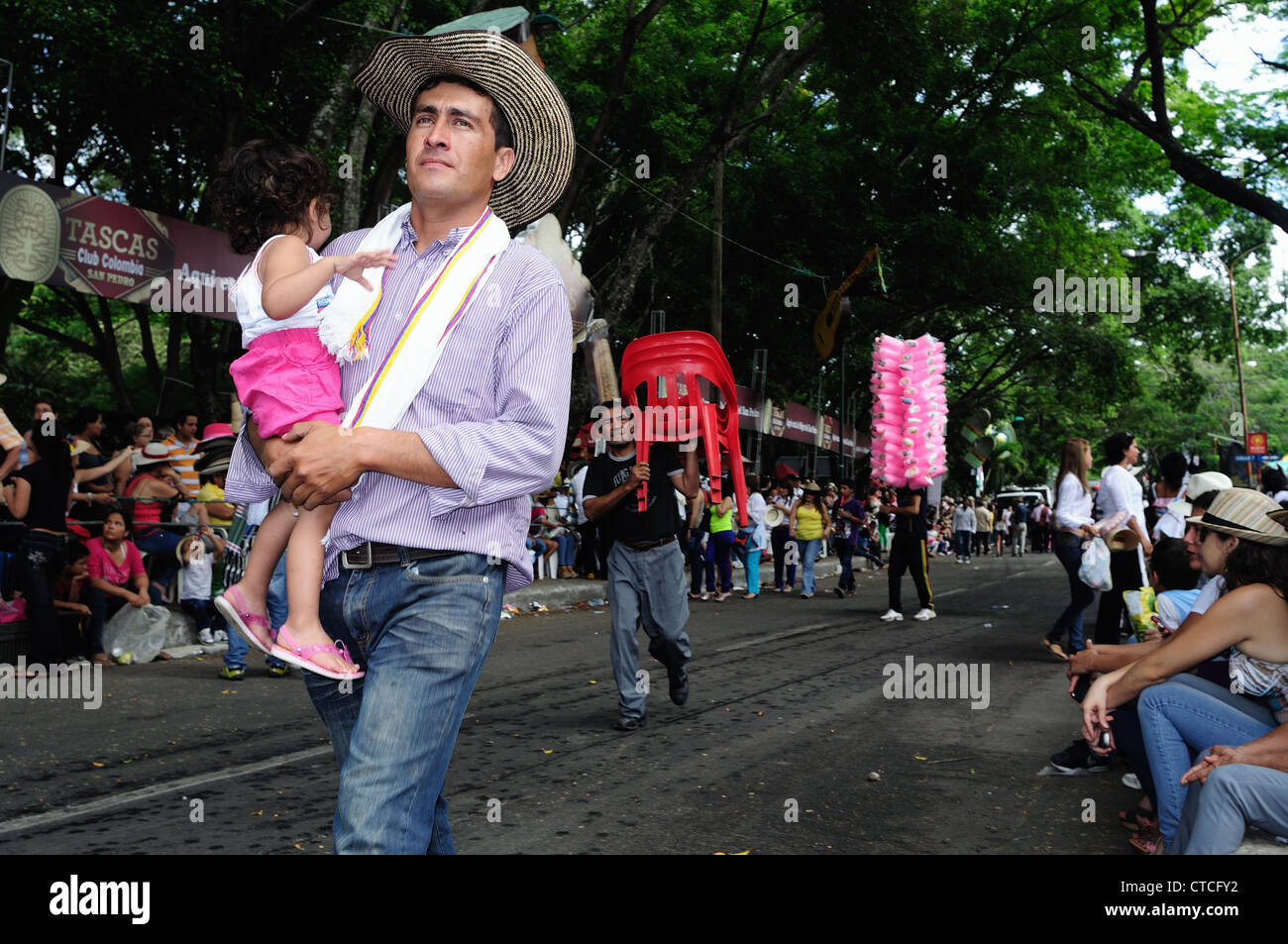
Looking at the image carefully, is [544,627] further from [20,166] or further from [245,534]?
[20,166]

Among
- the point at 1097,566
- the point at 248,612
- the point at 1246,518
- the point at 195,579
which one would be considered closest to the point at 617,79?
the point at 195,579

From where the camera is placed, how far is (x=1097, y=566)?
9.48 m

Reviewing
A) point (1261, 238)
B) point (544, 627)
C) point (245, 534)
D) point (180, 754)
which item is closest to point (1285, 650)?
point (180, 754)

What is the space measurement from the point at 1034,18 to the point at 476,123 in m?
26.4

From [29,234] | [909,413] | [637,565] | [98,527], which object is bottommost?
[637,565]

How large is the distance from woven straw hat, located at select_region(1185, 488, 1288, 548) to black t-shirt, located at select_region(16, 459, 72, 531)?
8.14 meters

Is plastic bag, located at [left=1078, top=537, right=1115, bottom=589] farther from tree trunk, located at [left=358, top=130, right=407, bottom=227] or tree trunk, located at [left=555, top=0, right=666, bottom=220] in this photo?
tree trunk, located at [left=358, top=130, right=407, bottom=227]

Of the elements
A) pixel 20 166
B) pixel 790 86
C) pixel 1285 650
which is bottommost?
pixel 1285 650

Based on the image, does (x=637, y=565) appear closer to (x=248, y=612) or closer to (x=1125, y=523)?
(x=248, y=612)

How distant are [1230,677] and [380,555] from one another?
3660 millimetres

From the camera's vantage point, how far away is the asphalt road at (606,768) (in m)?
4.80

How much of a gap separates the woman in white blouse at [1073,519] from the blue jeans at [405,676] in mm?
8963

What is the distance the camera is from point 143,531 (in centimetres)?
1096

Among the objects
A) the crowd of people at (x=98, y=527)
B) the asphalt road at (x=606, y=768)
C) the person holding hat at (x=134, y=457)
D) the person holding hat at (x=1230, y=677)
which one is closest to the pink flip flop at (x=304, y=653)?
the asphalt road at (x=606, y=768)
